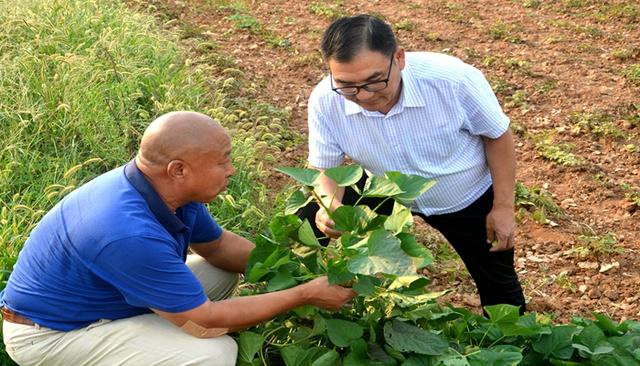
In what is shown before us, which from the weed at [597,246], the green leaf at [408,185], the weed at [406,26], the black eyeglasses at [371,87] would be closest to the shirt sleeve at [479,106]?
the black eyeglasses at [371,87]

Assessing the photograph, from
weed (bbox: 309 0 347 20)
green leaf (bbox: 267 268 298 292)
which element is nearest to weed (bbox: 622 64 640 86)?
weed (bbox: 309 0 347 20)

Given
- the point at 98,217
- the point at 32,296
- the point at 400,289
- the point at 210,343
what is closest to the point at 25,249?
the point at 32,296

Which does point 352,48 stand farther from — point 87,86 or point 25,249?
point 87,86

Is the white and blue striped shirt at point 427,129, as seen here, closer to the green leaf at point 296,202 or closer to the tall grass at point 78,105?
the green leaf at point 296,202

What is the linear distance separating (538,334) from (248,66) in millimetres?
3925

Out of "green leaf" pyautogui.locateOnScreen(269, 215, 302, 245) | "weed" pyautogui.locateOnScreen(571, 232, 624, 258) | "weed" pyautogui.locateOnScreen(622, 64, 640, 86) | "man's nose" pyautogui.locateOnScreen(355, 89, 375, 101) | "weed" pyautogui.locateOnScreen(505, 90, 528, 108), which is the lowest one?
"weed" pyautogui.locateOnScreen(571, 232, 624, 258)

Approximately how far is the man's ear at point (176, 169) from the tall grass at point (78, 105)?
97 cm

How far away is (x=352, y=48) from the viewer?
2508 millimetres

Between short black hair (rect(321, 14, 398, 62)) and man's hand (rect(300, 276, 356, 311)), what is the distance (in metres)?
0.67

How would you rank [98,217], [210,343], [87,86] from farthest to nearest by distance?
[87,86]
[210,343]
[98,217]

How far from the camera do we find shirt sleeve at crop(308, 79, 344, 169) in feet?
9.26

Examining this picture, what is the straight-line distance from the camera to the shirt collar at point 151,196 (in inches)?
89.4

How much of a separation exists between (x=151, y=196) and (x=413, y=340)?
33.1 inches

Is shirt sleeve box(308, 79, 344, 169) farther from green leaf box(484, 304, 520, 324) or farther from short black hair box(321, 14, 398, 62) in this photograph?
green leaf box(484, 304, 520, 324)
